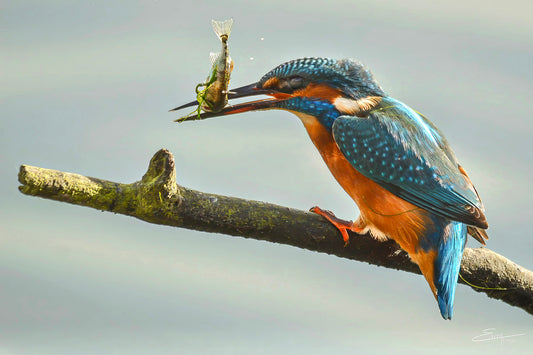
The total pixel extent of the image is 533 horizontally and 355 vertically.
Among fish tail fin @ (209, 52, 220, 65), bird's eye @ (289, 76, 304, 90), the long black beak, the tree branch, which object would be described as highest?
fish tail fin @ (209, 52, 220, 65)

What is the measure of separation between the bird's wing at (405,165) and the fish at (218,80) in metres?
0.25

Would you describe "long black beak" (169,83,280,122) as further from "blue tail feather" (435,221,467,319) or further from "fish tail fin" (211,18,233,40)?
"blue tail feather" (435,221,467,319)

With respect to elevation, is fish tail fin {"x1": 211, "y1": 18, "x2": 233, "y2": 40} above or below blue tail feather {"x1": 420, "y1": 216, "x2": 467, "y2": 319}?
above

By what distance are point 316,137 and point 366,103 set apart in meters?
0.13

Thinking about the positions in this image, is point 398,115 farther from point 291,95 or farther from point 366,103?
point 291,95

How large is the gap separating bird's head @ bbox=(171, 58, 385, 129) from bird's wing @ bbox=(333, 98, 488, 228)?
36 millimetres

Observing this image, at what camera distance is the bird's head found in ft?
4.43

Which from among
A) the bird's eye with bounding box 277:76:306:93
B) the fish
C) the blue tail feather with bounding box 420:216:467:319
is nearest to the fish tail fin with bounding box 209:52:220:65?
the fish

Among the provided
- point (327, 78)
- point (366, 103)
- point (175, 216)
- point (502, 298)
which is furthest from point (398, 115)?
point (502, 298)

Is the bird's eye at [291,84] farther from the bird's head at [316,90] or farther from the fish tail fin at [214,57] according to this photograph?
the fish tail fin at [214,57]

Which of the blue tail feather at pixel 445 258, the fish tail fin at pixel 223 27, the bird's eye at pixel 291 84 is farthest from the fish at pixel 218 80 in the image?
the blue tail feather at pixel 445 258

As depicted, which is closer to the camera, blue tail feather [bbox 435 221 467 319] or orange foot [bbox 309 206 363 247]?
blue tail feather [bbox 435 221 467 319]

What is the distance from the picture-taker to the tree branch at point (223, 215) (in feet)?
3.92

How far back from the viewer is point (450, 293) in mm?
1323
